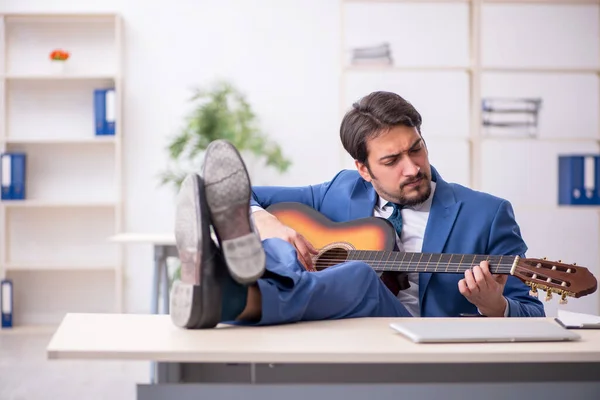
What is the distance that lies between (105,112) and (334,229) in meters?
3.40

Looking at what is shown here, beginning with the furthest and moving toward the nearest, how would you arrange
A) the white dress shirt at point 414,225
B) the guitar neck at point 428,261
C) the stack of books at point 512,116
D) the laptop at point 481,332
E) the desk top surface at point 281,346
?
the stack of books at point 512,116 < the white dress shirt at point 414,225 < the guitar neck at point 428,261 < the laptop at point 481,332 < the desk top surface at point 281,346

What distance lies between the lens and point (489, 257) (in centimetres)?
195

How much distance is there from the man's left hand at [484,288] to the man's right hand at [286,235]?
42 cm

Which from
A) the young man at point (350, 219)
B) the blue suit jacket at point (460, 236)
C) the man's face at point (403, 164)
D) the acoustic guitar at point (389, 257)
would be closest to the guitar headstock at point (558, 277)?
the acoustic guitar at point (389, 257)

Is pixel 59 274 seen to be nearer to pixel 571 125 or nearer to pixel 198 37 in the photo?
pixel 198 37

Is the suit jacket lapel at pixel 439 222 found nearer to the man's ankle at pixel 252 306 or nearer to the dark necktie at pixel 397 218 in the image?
the dark necktie at pixel 397 218

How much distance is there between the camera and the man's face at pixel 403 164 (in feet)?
7.55

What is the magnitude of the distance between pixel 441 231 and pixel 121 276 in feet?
11.7

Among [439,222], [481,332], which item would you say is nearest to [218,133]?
[439,222]

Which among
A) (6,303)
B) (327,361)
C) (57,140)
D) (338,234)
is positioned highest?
(57,140)

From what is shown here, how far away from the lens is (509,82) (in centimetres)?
580

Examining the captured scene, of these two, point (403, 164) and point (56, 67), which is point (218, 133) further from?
point (403, 164)

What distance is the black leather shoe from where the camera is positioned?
4.59 feet

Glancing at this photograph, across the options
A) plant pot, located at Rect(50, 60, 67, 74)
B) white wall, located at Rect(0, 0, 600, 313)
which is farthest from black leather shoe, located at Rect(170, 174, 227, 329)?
plant pot, located at Rect(50, 60, 67, 74)
